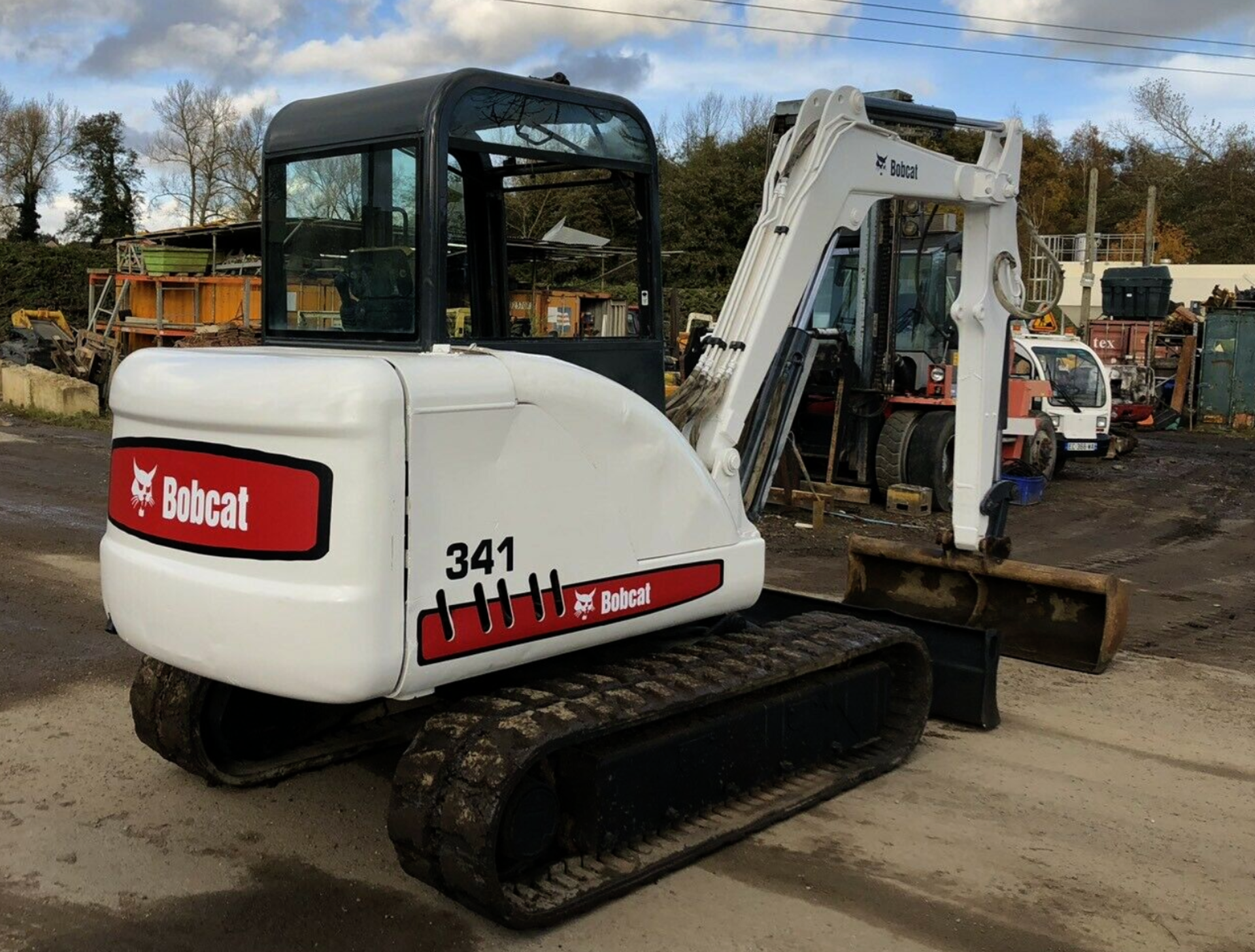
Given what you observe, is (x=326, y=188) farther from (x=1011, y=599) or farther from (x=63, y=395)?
(x=63, y=395)

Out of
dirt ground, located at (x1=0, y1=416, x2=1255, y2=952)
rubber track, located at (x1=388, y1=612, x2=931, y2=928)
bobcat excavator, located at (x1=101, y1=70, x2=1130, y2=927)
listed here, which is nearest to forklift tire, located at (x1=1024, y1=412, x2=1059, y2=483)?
dirt ground, located at (x1=0, y1=416, x2=1255, y2=952)

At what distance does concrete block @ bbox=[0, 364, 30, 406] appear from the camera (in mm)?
20594

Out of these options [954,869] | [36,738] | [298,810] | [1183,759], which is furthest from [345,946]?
[1183,759]

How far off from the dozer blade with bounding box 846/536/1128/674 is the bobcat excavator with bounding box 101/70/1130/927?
193cm

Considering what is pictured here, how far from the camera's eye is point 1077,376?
16828mm

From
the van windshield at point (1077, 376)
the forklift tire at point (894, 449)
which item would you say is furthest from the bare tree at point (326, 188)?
the van windshield at point (1077, 376)

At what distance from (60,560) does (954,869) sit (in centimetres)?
740

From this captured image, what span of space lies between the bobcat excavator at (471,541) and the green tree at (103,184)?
4307 cm

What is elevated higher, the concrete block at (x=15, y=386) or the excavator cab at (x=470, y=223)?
the excavator cab at (x=470, y=223)

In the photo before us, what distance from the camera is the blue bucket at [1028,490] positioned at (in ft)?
45.5

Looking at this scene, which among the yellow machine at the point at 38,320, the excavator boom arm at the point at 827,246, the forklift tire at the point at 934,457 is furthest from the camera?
the yellow machine at the point at 38,320

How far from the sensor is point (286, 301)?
15.6ft

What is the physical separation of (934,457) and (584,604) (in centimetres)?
903

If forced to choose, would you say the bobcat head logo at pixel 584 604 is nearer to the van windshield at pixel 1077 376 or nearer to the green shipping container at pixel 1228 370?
the van windshield at pixel 1077 376
